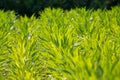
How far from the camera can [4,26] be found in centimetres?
485

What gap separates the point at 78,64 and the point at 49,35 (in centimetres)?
144

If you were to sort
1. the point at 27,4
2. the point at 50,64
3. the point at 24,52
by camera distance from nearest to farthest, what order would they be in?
the point at 50,64
the point at 24,52
the point at 27,4

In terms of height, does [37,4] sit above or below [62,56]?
above

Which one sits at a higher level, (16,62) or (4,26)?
(4,26)

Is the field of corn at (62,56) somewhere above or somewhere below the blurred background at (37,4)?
below

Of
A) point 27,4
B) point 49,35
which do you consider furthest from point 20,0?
point 49,35

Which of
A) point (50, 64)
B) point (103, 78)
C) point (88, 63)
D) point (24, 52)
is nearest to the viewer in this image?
point (103, 78)

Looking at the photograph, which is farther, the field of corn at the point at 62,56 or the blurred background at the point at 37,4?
the blurred background at the point at 37,4

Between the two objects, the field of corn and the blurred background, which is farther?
the blurred background

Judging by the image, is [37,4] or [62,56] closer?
[62,56]

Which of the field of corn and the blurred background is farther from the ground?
the blurred background

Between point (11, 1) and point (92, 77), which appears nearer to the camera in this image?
point (92, 77)

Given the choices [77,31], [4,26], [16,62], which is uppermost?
[4,26]

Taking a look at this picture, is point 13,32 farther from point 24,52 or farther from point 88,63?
point 88,63
